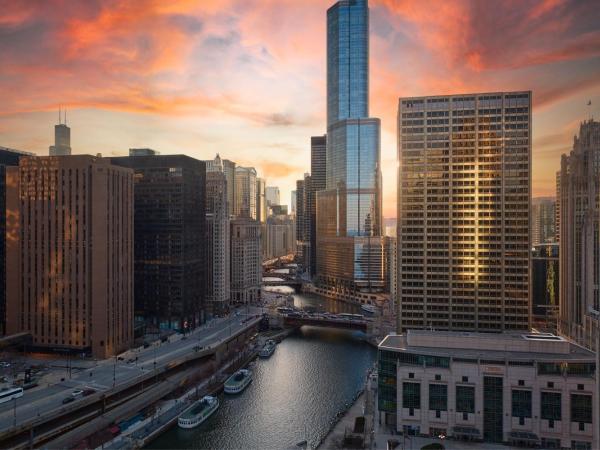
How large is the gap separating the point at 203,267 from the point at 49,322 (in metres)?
49.7

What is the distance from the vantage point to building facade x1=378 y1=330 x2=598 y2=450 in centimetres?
6181

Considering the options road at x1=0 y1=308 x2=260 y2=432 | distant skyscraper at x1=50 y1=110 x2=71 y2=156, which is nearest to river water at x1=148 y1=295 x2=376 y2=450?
road at x1=0 y1=308 x2=260 y2=432

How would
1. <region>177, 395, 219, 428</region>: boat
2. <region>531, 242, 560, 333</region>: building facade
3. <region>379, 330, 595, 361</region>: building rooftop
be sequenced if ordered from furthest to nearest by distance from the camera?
<region>531, 242, 560, 333</region>: building facade < <region>177, 395, 219, 428</region>: boat < <region>379, 330, 595, 361</region>: building rooftop

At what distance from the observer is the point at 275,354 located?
398 ft

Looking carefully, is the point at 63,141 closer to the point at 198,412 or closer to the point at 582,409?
the point at 198,412

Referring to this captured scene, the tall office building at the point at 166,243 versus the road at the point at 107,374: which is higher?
the tall office building at the point at 166,243

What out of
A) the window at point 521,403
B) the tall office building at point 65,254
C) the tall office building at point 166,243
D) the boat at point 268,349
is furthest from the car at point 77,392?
the window at point 521,403

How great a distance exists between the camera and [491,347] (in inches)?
2682

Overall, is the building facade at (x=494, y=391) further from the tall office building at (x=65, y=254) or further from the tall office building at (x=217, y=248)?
the tall office building at (x=217, y=248)

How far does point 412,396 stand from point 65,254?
7189 cm

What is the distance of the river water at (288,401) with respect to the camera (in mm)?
71812

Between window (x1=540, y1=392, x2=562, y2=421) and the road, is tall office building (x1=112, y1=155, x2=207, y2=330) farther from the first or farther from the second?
window (x1=540, y1=392, x2=562, y2=421)

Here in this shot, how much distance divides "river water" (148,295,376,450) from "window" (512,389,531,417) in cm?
2856

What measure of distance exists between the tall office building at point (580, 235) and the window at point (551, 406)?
4535 cm
